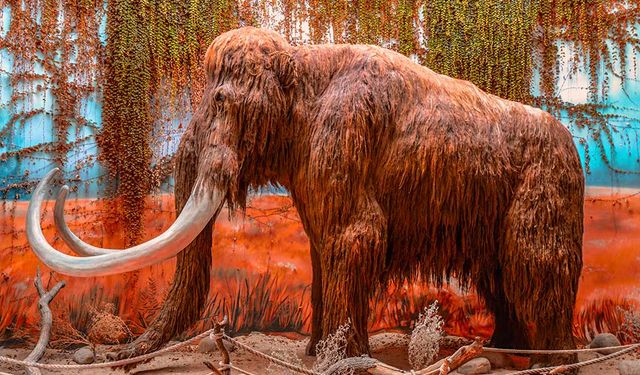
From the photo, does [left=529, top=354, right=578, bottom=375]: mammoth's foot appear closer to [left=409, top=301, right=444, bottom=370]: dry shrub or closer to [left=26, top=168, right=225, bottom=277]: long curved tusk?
[left=409, top=301, right=444, bottom=370]: dry shrub

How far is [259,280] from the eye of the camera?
17.1 ft

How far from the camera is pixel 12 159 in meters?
4.87

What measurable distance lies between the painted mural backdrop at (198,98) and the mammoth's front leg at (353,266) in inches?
78.0

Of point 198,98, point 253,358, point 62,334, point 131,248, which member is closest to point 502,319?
point 253,358

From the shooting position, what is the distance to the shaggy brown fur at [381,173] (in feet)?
10.7

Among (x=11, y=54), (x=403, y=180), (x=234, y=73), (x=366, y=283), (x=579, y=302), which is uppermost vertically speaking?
(x=11, y=54)

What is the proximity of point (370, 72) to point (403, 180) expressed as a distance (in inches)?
24.9

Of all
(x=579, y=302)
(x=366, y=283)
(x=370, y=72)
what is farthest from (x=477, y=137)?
(x=579, y=302)

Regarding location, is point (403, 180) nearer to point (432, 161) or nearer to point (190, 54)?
point (432, 161)

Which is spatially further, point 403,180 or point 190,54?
point 190,54

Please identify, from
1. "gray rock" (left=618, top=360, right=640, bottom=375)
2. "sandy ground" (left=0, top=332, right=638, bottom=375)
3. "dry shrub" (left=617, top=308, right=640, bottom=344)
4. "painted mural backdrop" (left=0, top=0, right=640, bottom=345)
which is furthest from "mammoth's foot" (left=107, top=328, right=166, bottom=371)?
"dry shrub" (left=617, top=308, right=640, bottom=344)

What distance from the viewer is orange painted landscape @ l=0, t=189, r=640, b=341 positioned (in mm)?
4820

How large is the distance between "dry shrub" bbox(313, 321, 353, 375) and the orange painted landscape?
6.49 ft

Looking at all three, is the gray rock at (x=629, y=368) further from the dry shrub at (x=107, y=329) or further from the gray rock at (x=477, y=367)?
the dry shrub at (x=107, y=329)
